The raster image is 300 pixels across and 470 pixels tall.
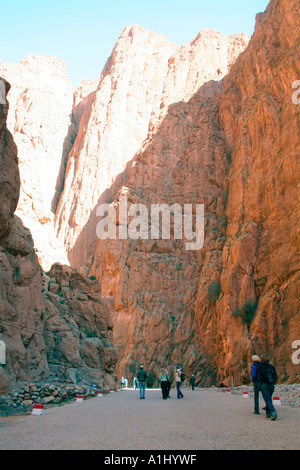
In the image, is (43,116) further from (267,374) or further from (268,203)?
(267,374)

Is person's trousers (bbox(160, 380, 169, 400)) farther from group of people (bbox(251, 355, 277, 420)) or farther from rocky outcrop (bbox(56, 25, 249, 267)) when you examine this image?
rocky outcrop (bbox(56, 25, 249, 267))

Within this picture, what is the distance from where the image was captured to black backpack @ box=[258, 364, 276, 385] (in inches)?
307

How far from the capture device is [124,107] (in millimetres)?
62219

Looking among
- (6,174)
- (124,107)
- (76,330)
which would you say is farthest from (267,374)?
(124,107)

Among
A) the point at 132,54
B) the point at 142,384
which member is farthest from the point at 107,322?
the point at 132,54

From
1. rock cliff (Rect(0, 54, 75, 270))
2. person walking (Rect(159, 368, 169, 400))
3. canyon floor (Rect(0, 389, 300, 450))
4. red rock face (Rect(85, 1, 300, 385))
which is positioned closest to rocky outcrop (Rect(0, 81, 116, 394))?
canyon floor (Rect(0, 389, 300, 450))

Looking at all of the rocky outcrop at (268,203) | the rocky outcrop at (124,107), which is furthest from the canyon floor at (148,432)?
the rocky outcrop at (124,107)

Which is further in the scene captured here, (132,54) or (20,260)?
(132,54)

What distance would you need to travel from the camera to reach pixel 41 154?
61.4m

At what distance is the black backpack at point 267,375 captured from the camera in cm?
780

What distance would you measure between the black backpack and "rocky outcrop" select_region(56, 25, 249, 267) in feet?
154

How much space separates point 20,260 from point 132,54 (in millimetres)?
58358
